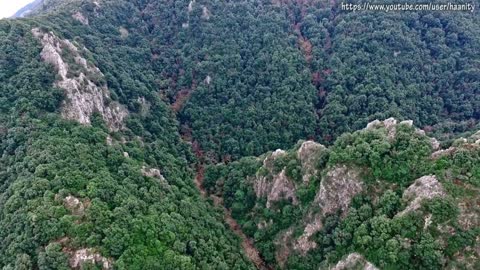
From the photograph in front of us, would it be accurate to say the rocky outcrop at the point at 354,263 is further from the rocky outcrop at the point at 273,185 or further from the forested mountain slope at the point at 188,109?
the rocky outcrop at the point at 273,185

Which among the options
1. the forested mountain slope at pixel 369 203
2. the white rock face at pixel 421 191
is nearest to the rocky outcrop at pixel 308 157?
the forested mountain slope at pixel 369 203

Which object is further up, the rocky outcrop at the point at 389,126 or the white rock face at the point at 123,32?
the white rock face at the point at 123,32

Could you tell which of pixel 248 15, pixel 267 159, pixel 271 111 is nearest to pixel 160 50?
pixel 248 15

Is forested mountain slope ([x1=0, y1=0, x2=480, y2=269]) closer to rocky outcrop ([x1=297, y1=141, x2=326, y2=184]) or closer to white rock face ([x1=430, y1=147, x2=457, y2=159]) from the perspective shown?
rocky outcrop ([x1=297, y1=141, x2=326, y2=184])

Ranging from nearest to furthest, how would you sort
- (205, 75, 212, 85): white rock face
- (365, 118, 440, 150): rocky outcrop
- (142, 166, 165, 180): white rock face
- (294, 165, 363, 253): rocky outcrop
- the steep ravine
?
(365, 118, 440, 150): rocky outcrop, (294, 165, 363, 253): rocky outcrop, the steep ravine, (142, 166, 165, 180): white rock face, (205, 75, 212, 85): white rock face

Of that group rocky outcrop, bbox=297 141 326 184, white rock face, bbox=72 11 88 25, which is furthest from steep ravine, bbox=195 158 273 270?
white rock face, bbox=72 11 88 25
